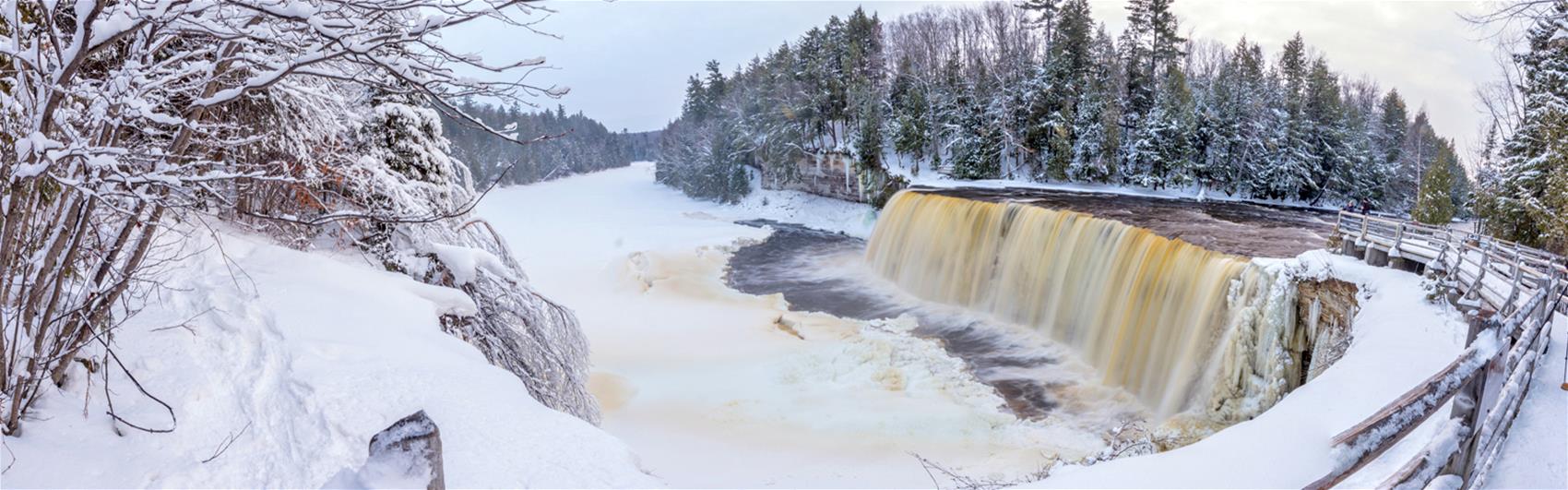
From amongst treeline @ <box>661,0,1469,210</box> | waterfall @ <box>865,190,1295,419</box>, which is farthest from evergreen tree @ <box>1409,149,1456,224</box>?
waterfall @ <box>865,190,1295,419</box>

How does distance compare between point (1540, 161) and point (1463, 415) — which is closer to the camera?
point (1463, 415)

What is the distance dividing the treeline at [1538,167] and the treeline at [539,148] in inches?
1573

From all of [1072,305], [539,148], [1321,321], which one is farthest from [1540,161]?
[539,148]

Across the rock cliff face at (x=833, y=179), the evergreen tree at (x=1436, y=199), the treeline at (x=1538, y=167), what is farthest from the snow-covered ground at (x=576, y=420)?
the rock cliff face at (x=833, y=179)

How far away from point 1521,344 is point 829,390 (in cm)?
924

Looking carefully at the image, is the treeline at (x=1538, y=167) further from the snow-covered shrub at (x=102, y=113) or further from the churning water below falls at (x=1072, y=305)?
the snow-covered shrub at (x=102, y=113)

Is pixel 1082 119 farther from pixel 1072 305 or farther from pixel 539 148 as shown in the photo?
pixel 539 148

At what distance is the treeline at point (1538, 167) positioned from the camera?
13.1m

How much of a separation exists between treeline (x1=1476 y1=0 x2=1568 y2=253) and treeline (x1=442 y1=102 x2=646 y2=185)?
1573 inches

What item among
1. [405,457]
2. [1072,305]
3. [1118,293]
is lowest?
[1072,305]

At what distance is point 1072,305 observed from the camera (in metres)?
15.9

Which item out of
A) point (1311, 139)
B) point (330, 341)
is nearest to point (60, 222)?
point (330, 341)

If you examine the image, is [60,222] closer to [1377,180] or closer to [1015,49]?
[1377,180]

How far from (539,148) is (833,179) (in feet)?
192
